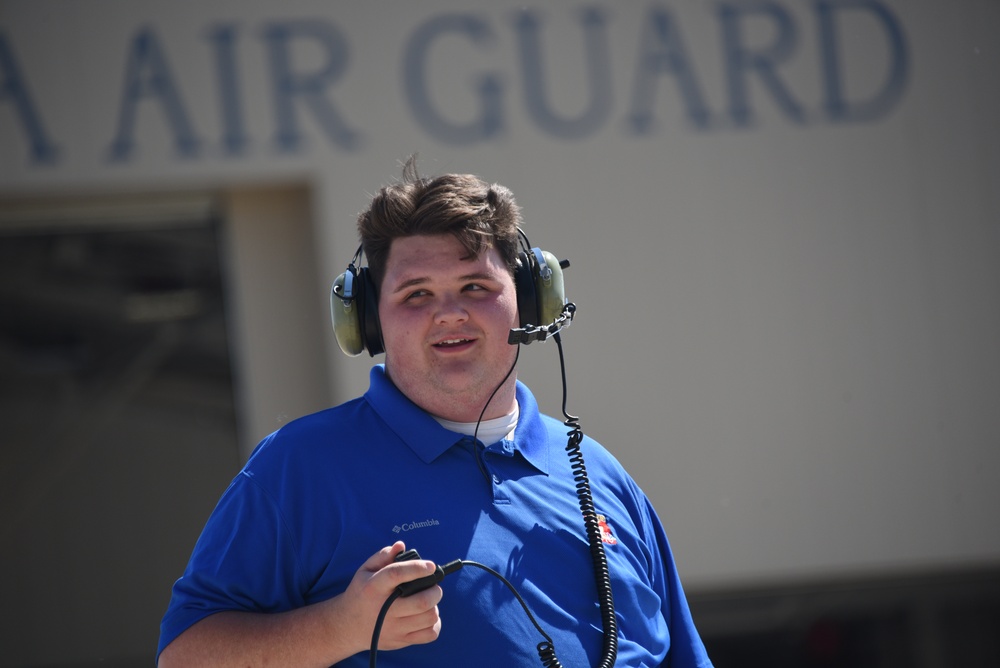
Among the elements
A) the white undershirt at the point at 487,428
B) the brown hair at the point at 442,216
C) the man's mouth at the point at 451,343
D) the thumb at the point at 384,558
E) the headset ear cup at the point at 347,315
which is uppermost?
the brown hair at the point at 442,216

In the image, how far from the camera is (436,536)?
1682 millimetres

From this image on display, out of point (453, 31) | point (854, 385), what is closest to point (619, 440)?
point (854, 385)

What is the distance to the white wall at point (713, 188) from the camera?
13.1 ft

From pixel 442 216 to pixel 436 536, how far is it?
1.89ft

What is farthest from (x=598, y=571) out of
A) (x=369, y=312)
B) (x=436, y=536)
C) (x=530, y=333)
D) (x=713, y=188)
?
(x=713, y=188)

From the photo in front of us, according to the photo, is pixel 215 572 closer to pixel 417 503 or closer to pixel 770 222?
pixel 417 503

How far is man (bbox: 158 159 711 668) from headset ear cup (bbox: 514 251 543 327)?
3cm

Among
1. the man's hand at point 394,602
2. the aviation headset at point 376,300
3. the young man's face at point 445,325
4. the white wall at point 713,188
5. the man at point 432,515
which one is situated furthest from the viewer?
the white wall at point 713,188

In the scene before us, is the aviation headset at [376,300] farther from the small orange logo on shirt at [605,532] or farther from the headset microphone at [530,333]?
the small orange logo on shirt at [605,532]

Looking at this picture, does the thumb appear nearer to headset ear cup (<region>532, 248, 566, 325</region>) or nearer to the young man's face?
the young man's face

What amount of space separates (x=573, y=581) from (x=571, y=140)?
2.69m

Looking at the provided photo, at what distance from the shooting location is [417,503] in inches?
67.4

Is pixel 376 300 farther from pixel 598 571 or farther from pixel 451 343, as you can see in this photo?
pixel 598 571

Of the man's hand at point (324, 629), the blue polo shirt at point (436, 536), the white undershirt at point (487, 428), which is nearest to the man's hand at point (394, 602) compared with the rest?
the man's hand at point (324, 629)
